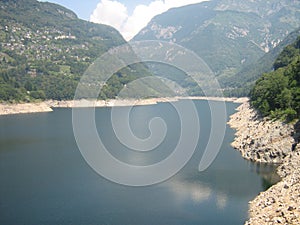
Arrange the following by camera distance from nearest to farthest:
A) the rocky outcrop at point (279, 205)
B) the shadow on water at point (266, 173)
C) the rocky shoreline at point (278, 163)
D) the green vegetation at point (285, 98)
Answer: the rocky outcrop at point (279, 205)
the rocky shoreline at point (278, 163)
the shadow on water at point (266, 173)
the green vegetation at point (285, 98)

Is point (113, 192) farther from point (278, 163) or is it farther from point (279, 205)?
point (278, 163)

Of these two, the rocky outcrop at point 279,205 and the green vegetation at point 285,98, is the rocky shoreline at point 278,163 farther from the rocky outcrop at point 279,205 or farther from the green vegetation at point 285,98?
the green vegetation at point 285,98

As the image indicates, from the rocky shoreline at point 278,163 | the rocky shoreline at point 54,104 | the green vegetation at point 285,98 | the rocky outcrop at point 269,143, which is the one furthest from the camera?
the rocky shoreline at point 54,104

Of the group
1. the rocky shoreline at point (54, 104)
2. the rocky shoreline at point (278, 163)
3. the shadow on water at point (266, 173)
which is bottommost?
the rocky shoreline at point (54, 104)

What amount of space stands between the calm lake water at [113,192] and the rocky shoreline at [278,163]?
1820 millimetres

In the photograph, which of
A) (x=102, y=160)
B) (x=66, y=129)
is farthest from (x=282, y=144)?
(x=66, y=129)

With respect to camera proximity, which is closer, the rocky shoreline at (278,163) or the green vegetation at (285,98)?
the rocky shoreline at (278,163)

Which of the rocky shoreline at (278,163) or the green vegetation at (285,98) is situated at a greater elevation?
the green vegetation at (285,98)

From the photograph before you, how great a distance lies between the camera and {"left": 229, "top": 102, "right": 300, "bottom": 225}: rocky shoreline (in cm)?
3550

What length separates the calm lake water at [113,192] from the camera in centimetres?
4012

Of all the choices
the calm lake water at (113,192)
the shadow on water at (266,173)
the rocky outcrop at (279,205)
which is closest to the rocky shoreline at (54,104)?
the calm lake water at (113,192)

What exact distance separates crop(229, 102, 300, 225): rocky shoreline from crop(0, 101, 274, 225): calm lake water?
1.82 metres

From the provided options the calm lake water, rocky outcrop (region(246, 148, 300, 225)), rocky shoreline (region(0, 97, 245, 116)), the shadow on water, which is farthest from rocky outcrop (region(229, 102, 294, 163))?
rocky shoreline (region(0, 97, 245, 116))

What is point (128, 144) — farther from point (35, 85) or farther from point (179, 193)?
point (35, 85)
